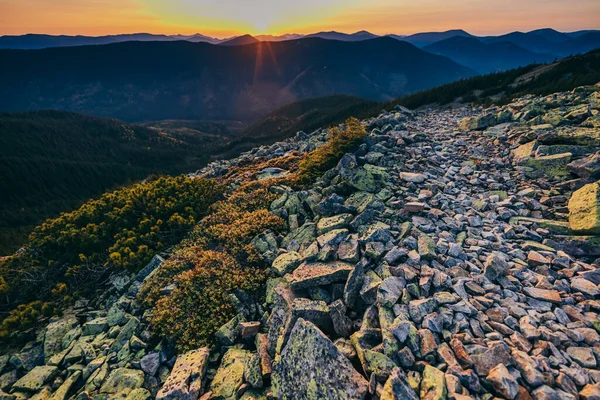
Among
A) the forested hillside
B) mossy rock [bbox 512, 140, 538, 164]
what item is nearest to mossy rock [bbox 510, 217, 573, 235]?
mossy rock [bbox 512, 140, 538, 164]

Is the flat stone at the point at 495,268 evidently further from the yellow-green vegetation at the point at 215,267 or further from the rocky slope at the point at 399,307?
the yellow-green vegetation at the point at 215,267

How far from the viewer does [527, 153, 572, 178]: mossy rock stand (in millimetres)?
7796

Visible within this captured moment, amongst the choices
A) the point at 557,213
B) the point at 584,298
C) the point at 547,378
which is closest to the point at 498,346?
the point at 547,378

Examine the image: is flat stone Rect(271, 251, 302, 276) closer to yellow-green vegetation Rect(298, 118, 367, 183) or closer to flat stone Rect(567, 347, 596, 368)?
yellow-green vegetation Rect(298, 118, 367, 183)

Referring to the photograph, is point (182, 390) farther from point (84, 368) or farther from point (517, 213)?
point (517, 213)

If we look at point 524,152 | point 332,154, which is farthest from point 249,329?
point 524,152

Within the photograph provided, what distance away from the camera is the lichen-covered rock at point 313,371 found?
372cm

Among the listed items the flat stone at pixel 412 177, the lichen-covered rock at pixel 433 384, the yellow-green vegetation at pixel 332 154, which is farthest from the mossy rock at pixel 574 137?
the lichen-covered rock at pixel 433 384

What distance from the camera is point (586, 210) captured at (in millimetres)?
5832

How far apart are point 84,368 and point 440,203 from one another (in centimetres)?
855

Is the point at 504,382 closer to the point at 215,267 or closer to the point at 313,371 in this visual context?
the point at 313,371

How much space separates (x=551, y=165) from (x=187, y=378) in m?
10.4

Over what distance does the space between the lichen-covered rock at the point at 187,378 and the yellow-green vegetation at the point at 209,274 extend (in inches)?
13.4

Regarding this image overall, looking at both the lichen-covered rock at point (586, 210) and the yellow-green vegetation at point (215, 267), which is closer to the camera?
the lichen-covered rock at point (586, 210)
